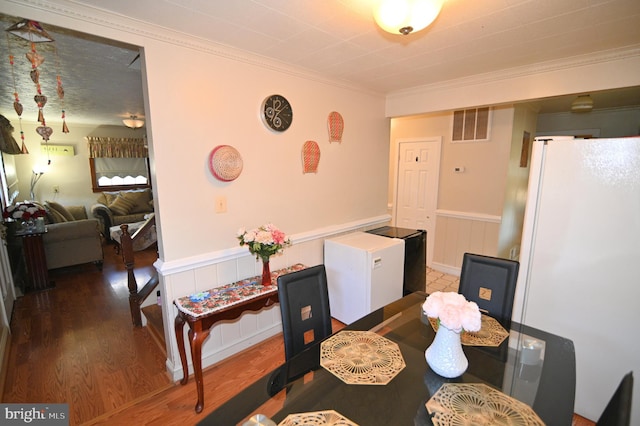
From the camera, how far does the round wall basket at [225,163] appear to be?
208 centimetres

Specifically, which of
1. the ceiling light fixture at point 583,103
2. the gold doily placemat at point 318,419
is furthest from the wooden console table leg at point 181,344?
the ceiling light fixture at point 583,103

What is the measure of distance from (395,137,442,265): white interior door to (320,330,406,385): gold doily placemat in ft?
10.7

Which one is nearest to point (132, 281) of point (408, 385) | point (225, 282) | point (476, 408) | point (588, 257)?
point (225, 282)

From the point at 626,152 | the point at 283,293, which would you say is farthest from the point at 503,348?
the point at 626,152

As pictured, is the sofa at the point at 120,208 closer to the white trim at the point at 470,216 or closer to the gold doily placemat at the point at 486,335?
the white trim at the point at 470,216

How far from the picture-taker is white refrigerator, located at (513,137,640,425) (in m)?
1.58

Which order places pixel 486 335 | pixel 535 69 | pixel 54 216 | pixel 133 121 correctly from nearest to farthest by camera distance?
1. pixel 486 335
2. pixel 535 69
3. pixel 54 216
4. pixel 133 121

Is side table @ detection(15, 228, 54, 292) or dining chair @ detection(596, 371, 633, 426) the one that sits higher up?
dining chair @ detection(596, 371, 633, 426)

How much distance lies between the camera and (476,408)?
101 cm

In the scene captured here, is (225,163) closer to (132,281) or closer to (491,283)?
(132,281)

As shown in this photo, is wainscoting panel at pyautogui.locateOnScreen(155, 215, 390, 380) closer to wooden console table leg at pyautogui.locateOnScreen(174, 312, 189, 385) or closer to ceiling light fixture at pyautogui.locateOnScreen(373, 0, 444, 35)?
wooden console table leg at pyautogui.locateOnScreen(174, 312, 189, 385)

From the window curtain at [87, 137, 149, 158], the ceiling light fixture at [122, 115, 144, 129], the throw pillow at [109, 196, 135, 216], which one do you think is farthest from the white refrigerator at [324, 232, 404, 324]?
the window curtain at [87, 137, 149, 158]

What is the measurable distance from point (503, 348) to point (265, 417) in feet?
3.80

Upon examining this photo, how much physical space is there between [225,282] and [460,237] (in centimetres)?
332
